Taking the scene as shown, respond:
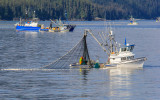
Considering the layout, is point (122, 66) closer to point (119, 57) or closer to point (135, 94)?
point (119, 57)

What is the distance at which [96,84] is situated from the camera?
57.4 m

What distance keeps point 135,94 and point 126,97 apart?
2.43m

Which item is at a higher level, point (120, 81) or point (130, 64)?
point (130, 64)

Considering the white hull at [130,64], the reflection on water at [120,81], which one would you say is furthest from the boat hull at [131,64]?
the reflection on water at [120,81]

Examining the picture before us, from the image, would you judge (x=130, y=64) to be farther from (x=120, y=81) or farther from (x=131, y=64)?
(x=120, y=81)

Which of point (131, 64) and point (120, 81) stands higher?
point (131, 64)

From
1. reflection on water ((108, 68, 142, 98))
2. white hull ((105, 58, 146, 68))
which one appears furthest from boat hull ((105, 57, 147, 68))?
reflection on water ((108, 68, 142, 98))

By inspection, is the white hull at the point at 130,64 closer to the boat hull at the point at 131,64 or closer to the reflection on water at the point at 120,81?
the boat hull at the point at 131,64

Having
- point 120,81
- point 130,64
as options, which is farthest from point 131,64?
point 120,81

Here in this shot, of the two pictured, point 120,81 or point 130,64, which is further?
point 130,64

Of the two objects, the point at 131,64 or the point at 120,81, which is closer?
the point at 120,81

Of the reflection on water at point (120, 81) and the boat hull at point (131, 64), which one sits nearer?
the reflection on water at point (120, 81)

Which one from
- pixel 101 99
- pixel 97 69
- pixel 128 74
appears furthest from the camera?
pixel 97 69

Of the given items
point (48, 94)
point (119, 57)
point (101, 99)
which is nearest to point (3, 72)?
point (119, 57)
